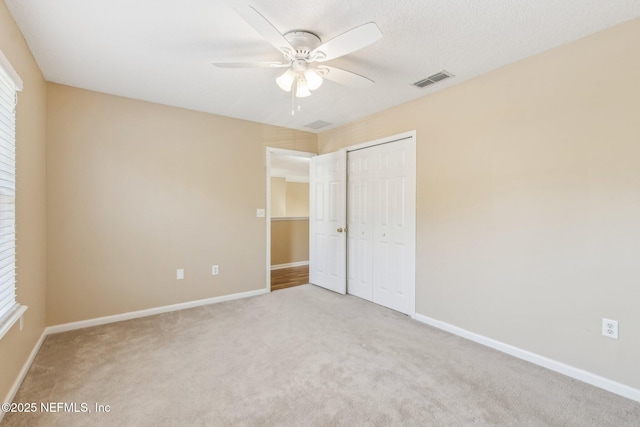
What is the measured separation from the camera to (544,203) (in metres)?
2.25

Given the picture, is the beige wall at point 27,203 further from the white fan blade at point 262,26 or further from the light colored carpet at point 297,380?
the white fan blade at point 262,26

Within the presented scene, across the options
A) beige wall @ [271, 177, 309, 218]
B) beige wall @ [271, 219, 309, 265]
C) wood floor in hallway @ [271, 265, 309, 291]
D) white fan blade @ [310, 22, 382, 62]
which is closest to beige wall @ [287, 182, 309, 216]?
beige wall @ [271, 177, 309, 218]

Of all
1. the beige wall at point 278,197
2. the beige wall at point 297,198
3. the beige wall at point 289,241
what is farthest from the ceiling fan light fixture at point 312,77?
the beige wall at point 297,198

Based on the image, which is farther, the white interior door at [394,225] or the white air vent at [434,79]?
the white interior door at [394,225]

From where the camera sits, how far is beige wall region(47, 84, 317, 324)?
2.89 m

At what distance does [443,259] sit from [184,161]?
3.13 metres

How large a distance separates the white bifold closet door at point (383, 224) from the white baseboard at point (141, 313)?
148cm

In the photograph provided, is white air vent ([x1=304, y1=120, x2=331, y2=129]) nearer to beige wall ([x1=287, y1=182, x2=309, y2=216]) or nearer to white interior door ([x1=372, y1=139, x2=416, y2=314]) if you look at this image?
white interior door ([x1=372, y1=139, x2=416, y2=314])

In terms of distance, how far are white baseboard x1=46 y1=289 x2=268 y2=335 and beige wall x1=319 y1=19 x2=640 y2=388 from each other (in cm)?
238

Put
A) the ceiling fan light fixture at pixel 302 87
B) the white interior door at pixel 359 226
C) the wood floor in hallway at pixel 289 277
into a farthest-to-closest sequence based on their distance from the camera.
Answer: the wood floor in hallway at pixel 289 277 → the white interior door at pixel 359 226 → the ceiling fan light fixture at pixel 302 87

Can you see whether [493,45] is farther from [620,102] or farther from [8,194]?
[8,194]

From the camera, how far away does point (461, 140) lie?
2795mm

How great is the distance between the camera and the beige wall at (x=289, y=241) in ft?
19.9

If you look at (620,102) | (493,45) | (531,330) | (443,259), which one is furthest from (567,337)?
(493,45)
